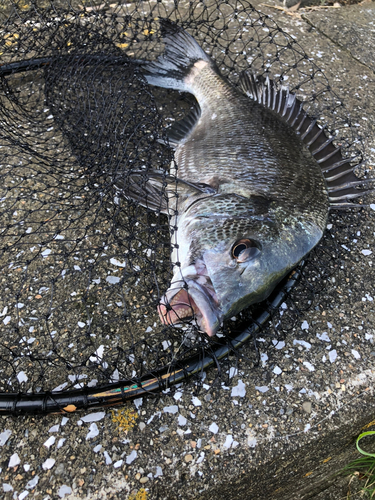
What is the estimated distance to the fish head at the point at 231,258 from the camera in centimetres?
163

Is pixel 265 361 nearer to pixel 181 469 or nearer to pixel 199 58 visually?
pixel 181 469

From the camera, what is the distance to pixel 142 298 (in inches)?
80.8

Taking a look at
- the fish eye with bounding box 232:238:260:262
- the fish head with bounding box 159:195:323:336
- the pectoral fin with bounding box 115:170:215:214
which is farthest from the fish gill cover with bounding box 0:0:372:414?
the fish eye with bounding box 232:238:260:262

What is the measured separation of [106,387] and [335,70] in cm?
365

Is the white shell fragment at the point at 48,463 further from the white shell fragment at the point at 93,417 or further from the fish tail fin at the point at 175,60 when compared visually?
the fish tail fin at the point at 175,60

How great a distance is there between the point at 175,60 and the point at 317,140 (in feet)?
4.89

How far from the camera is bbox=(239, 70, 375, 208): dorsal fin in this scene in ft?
7.49

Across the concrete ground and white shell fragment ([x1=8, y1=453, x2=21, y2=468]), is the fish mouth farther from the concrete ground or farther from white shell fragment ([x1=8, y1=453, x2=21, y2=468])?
white shell fragment ([x1=8, y1=453, x2=21, y2=468])

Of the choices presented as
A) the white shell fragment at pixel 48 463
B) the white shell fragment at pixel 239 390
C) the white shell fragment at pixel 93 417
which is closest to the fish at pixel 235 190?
the white shell fragment at pixel 239 390

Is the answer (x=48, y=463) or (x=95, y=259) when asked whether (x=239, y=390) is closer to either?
(x=48, y=463)

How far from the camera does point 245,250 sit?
171cm

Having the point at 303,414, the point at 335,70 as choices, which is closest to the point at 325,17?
the point at 335,70

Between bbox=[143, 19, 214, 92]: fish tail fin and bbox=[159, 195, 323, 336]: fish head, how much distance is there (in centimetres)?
170

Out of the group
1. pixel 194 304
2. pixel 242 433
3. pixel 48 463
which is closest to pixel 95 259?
pixel 194 304
